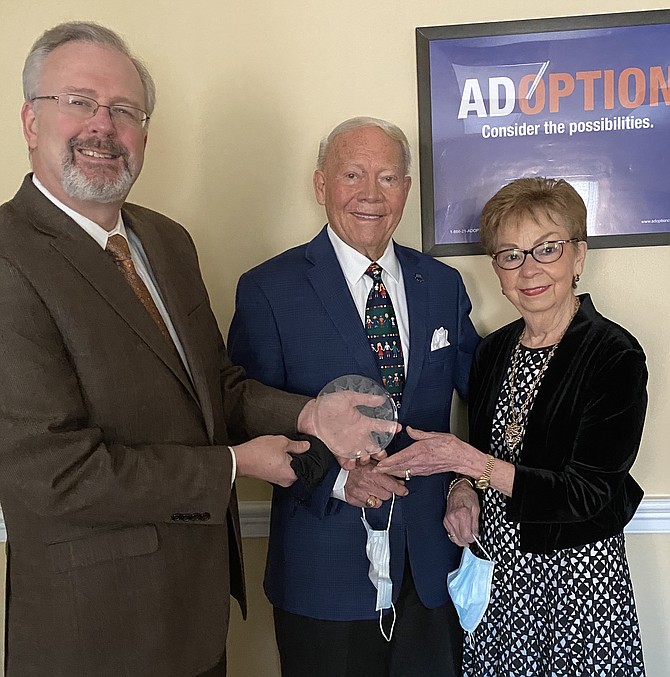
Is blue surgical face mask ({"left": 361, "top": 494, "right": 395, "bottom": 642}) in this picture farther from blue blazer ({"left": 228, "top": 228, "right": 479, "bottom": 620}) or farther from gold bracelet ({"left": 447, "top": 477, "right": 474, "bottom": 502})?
gold bracelet ({"left": 447, "top": 477, "right": 474, "bottom": 502})

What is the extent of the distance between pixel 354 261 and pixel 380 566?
2.55 feet

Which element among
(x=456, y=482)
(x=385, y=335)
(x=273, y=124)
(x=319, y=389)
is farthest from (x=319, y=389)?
(x=273, y=124)

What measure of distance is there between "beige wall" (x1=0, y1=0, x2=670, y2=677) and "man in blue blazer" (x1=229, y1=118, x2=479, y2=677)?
328 mm

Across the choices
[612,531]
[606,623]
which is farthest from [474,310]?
[606,623]

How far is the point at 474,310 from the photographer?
7.66 feet

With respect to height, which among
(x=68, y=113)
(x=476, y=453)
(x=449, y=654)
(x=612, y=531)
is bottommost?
(x=449, y=654)

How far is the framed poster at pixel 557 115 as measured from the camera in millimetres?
2205

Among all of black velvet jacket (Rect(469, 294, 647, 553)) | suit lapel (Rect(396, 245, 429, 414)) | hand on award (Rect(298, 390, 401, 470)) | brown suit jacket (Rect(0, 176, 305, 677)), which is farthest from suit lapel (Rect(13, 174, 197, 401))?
black velvet jacket (Rect(469, 294, 647, 553))

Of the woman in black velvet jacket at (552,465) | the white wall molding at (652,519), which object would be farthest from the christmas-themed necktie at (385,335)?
the white wall molding at (652,519)

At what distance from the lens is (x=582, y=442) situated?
5.89 feet

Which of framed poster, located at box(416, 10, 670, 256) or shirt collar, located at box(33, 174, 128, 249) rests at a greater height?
framed poster, located at box(416, 10, 670, 256)

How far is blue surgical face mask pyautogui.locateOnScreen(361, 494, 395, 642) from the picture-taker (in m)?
1.89

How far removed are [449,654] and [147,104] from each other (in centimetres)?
156

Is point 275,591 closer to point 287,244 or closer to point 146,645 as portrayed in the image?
Result: point 146,645
